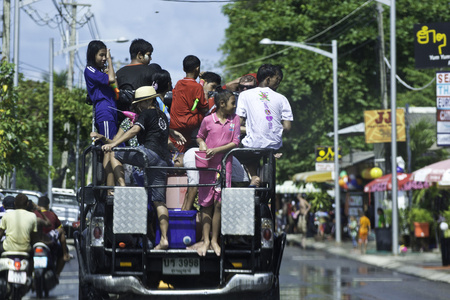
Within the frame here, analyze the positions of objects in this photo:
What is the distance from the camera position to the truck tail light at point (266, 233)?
9641 millimetres

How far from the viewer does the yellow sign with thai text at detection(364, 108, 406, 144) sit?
32375 mm

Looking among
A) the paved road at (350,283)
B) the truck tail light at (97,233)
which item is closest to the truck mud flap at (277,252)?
the truck tail light at (97,233)

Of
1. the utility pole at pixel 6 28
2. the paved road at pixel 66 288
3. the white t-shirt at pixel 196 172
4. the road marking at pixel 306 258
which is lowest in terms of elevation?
the paved road at pixel 66 288

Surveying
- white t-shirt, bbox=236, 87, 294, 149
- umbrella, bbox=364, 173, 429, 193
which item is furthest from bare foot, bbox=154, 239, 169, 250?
umbrella, bbox=364, 173, 429, 193

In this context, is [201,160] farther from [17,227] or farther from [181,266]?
[17,227]

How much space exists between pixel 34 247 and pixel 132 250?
225 inches

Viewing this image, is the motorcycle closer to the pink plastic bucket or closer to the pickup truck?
the pickup truck

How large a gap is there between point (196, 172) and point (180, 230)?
600 millimetres

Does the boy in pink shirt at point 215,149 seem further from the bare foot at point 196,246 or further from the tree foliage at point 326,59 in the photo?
the tree foliage at point 326,59

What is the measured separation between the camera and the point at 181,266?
962cm

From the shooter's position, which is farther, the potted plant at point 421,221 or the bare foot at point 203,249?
the potted plant at point 421,221

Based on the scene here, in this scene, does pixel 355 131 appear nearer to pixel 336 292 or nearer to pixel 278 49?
pixel 278 49

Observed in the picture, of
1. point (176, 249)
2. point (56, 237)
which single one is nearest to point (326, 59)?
point (56, 237)

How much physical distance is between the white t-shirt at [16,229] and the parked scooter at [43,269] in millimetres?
1356
